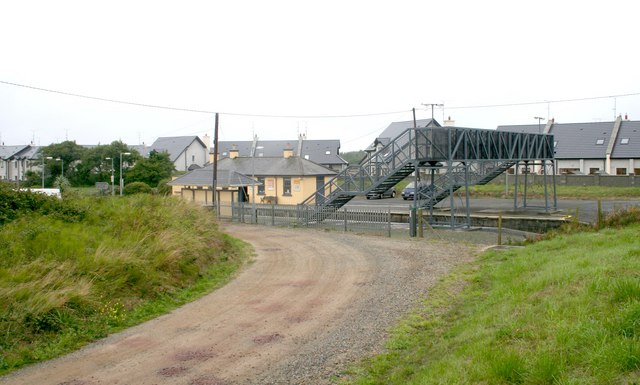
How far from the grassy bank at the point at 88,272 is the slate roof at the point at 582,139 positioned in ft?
174

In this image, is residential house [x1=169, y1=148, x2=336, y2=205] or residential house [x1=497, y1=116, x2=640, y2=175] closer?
residential house [x1=169, y1=148, x2=336, y2=205]

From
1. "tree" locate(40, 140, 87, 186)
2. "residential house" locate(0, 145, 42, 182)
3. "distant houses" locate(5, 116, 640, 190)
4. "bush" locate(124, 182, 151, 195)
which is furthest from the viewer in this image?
"residential house" locate(0, 145, 42, 182)

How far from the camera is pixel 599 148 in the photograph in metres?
62.2

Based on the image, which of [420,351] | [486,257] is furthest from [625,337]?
[486,257]

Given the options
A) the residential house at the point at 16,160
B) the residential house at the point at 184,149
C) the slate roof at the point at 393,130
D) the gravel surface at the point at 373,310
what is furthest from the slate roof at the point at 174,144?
the gravel surface at the point at 373,310

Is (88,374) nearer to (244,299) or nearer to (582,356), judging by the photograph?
(244,299)

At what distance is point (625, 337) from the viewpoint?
6.72m

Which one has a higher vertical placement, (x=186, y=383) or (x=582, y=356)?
(x=582, y=356)

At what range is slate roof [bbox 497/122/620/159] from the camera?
6240 cm

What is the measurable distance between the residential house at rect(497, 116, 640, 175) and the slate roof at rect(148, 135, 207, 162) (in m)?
50.3

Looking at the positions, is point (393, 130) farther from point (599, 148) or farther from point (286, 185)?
point (286, 185)

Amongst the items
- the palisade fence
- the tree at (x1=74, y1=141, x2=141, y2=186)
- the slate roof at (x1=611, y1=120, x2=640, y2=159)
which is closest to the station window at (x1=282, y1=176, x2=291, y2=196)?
the palisade fence

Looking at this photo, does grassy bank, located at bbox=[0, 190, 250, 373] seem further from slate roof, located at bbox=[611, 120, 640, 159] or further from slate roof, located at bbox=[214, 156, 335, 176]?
slate roof, located at bbox=[611, 120, 640, 159]

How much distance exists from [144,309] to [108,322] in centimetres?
120
